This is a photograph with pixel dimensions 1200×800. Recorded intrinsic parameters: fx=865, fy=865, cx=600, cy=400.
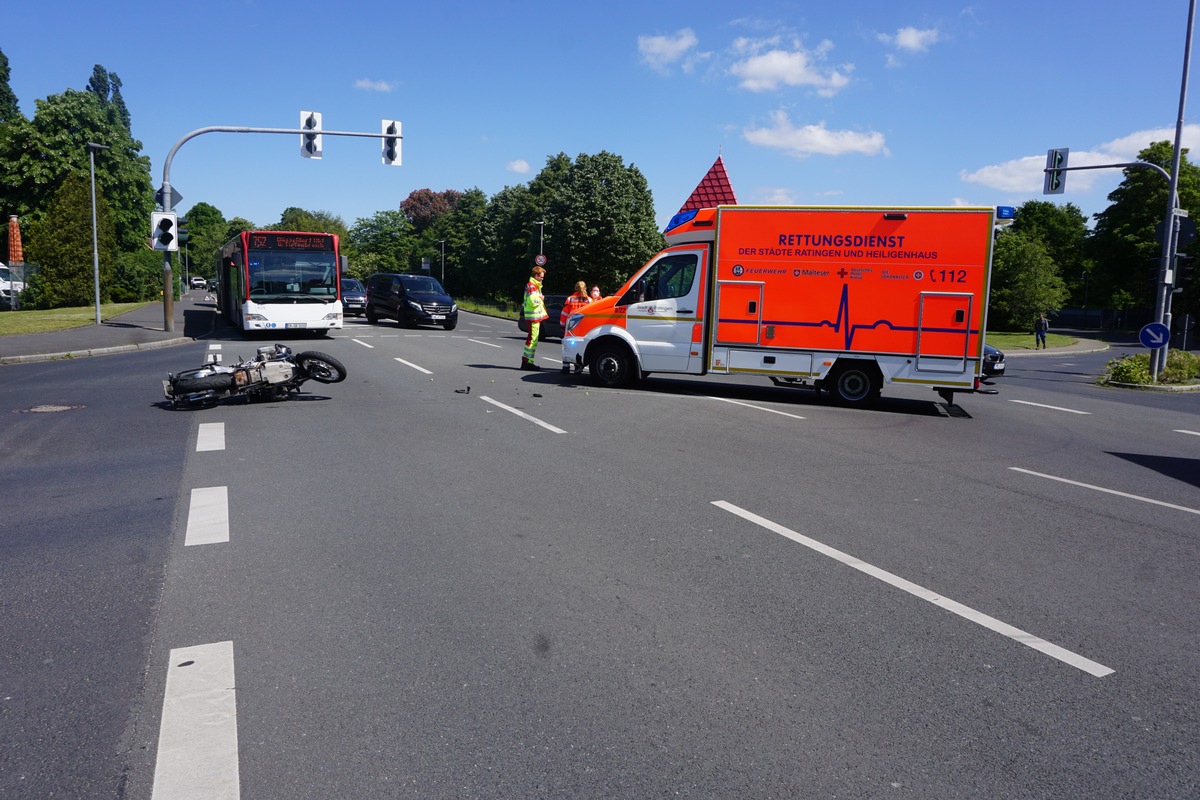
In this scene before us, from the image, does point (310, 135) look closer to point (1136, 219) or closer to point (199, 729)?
point (199, 729)

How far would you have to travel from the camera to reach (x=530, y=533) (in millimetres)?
5926

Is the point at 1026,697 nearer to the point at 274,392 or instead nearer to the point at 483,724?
the point at 483,724

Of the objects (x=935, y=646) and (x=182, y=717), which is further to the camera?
(x=935, y=646)

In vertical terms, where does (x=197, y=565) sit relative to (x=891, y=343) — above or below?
below

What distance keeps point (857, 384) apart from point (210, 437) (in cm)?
955

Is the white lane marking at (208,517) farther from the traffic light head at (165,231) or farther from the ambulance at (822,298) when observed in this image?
the traffic light head at (165,231)

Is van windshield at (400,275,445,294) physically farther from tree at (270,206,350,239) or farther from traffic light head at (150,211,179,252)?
tree at (270,206,350,239)

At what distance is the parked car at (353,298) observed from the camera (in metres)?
37.5

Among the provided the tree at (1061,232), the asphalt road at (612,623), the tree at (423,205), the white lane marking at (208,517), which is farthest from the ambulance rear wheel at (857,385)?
the tree at (423,205)

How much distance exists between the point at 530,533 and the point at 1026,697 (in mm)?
3220

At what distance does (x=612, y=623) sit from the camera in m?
4.39

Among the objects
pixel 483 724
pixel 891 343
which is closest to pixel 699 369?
pixel 891 343

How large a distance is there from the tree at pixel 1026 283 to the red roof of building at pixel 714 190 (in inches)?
1495

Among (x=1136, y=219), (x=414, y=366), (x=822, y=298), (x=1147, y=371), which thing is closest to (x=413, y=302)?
(x=414, y=366)
